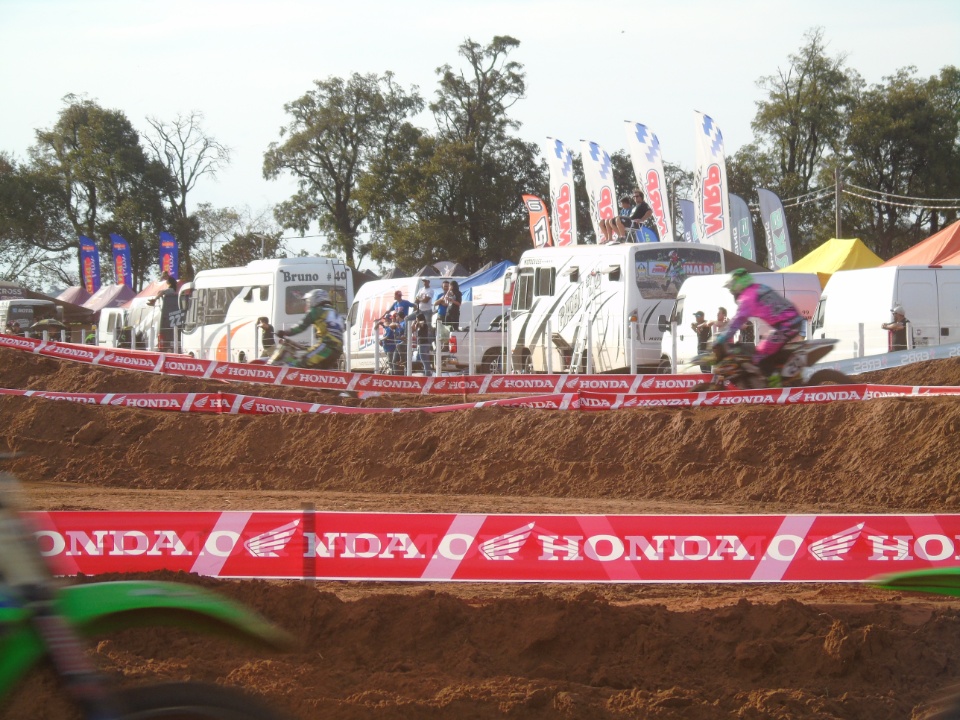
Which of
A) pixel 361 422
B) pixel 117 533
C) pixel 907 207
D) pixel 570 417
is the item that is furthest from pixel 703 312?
pixel 907 207

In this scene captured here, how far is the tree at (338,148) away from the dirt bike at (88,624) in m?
47.9

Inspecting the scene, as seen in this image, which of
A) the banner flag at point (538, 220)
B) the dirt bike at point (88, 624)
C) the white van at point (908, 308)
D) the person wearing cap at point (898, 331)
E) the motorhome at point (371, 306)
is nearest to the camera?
the dirt bike at point (88, 624)

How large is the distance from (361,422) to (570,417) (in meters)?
3.02

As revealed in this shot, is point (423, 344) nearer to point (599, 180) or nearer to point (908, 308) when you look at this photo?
point (908, 308)

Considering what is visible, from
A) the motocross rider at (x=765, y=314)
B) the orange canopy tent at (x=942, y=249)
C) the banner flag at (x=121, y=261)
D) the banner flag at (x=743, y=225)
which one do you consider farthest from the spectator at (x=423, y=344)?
the banner flag at (x=121, y=261)

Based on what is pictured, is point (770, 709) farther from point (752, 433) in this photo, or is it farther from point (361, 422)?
point (361, 422)

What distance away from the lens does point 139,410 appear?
16.2m

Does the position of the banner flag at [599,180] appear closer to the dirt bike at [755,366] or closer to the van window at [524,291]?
the van window at [524,291]

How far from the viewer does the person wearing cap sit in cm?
1795

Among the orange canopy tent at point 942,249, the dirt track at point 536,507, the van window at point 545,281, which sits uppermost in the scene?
the orange canopy tent at point 942,249

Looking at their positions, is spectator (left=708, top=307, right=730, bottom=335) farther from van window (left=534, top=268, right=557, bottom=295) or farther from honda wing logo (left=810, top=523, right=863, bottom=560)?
honda wing logo (left=810, top=523, right=863, bottom=560)

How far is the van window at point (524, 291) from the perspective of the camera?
75.7 feet

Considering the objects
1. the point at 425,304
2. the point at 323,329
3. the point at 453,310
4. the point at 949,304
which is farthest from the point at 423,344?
the point at 949,304

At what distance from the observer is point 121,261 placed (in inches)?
2109
